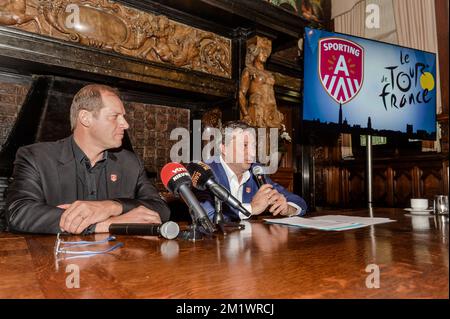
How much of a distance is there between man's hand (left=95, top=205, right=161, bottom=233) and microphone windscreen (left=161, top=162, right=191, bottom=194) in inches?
11.2

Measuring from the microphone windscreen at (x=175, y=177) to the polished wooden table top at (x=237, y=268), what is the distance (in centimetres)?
17

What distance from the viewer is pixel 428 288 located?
1.82 ft

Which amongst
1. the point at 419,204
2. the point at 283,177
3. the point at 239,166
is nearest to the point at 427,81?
the point at 283,177

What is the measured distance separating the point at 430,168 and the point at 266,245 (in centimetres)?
416

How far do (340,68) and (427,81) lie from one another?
1.04m

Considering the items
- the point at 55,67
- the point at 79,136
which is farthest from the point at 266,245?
the point at 55,67

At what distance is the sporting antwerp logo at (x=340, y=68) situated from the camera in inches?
129

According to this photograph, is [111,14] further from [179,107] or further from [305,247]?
[305,247]

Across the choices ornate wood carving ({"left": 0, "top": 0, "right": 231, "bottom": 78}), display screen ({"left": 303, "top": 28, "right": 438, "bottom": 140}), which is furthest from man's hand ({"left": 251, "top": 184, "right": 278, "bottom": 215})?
ornate wood carving ({"left": 0, "top": 0, "right": 231, "bottom": 78})

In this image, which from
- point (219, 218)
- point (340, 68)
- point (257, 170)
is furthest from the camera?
point (340, 68)

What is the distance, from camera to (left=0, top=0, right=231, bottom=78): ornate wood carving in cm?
292

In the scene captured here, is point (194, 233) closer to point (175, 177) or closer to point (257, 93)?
point (175, 177)

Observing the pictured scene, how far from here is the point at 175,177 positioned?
1.13 metres

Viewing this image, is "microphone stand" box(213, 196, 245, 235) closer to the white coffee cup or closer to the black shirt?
the black shirt
